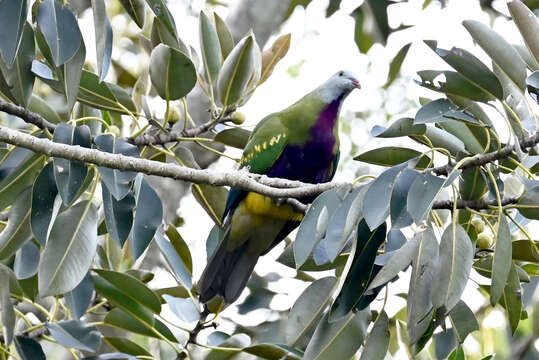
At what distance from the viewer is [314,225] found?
1.93 meters

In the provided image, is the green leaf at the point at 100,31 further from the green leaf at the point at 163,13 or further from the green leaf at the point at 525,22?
the green leaf at the point at 525,22

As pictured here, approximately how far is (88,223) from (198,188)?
0.66 metres

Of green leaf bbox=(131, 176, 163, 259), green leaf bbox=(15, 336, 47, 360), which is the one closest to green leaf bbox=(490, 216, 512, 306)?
green leaf bbox=(131, 176, 163, 259)

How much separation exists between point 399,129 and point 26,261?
115cm

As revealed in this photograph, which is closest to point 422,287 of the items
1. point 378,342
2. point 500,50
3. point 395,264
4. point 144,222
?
point 395,264

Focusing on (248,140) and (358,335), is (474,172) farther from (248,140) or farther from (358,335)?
(248,140)

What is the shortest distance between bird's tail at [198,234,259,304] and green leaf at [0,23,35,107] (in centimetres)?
93

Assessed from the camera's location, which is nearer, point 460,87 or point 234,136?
point 460,87

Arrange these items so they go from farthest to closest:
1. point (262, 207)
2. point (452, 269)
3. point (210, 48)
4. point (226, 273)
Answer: point (262, 207)
point (226, 273)
point (210, 48)
point (452, 269)

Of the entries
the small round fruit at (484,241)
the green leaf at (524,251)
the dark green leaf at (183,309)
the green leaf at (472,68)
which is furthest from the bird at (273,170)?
the green leaf at (472,68)

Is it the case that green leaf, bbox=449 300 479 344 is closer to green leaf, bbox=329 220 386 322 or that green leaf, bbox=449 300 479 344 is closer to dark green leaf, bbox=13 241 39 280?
green leaf, bbox=329 220 386 322

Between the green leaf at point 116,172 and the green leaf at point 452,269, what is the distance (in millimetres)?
811

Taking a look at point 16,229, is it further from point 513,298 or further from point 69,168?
point 513,298

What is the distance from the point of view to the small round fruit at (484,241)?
7.71 ft
